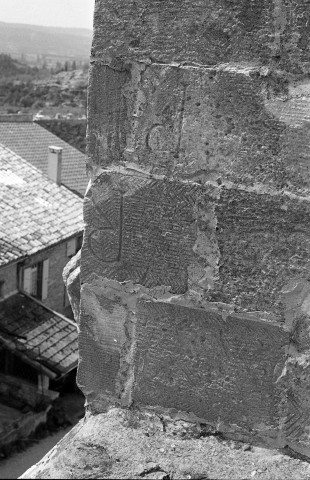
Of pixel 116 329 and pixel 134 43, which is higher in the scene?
pixel 134 43

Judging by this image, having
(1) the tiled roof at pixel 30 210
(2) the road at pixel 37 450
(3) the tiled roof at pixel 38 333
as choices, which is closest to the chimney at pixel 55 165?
(1) the tiled roof at pixel 30 210

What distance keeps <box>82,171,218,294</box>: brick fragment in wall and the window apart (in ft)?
48.2

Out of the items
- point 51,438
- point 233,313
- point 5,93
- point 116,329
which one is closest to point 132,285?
point 116,329

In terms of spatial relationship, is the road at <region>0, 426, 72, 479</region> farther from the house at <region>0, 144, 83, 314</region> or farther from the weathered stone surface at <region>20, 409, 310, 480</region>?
the weathered stone surface at <region>20, 409, 310, 480</region>

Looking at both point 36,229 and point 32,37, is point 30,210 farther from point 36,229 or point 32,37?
point 32,37

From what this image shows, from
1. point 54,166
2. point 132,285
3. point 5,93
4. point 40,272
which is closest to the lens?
point 132,285

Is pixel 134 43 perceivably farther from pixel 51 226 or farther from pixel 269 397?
pixel 51 226

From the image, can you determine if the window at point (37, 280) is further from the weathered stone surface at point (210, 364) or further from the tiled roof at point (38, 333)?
the weathered stone surface at point (210, 364)

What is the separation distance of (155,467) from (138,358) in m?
0.29

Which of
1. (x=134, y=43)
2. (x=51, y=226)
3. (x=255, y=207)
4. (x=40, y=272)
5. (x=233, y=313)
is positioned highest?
(x=134, y=43)

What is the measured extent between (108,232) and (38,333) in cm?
1450

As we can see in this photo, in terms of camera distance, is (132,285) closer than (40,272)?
Yes

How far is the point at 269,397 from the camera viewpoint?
1802 mm

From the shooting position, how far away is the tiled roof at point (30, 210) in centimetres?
1556
